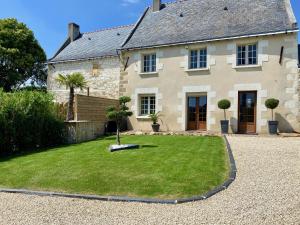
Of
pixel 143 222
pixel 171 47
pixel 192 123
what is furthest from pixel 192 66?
pixel 143 222

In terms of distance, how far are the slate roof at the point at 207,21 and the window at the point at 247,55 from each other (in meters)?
0.71

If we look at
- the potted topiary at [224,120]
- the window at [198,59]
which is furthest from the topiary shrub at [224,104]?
the window at [198,59]

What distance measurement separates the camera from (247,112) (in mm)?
14875

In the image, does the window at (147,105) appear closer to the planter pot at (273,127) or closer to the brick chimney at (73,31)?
the planter pot at (273,127)

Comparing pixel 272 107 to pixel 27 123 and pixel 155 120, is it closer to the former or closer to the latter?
pixel 155 120

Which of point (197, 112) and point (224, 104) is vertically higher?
point (224, 104)

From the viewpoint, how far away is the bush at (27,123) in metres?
11.1

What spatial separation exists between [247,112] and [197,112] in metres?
2.47

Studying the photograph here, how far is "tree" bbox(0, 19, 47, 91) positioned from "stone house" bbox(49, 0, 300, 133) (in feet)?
43.0

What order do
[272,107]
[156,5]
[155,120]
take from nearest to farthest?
[272,107] < [155,120] < [156,5]

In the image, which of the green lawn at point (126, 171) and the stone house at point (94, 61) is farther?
the stone house at point (94, 61)

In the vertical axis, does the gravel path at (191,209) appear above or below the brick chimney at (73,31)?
below

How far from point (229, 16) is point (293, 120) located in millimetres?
6352

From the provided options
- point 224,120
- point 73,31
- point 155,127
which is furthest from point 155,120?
point 73,31
